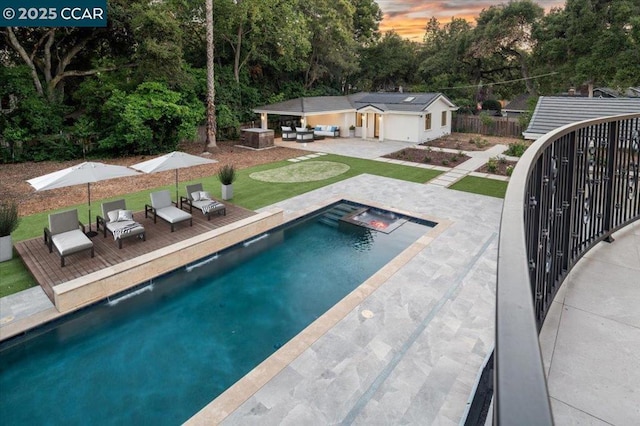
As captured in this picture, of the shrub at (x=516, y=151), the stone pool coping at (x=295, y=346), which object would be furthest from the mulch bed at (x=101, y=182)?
the shrub at (x=516, y=151)

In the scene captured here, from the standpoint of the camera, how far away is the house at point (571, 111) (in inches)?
505

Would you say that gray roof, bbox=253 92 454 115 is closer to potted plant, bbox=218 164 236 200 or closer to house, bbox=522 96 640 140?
house, bbox=522 96 640 140

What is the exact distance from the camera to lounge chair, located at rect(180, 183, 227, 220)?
11.2m

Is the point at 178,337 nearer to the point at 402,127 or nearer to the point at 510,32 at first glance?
the point at 402,127

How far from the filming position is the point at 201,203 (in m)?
11.5

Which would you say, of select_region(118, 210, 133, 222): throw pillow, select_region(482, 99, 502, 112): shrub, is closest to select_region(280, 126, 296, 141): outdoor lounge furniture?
select_region(118, 210, 133, 222): throw pillow

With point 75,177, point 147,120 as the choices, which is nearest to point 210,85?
point 147,120

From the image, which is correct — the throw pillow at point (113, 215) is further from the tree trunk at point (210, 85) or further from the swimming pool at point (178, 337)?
the tree trunk at point (210, 85)

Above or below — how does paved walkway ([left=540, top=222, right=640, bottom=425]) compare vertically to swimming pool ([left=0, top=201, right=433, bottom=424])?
above

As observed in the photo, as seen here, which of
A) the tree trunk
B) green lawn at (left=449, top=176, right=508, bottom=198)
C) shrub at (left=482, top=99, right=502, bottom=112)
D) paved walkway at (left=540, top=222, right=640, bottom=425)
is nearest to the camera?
paved walkway at (left=540, top=222, right=640, bottom=425)

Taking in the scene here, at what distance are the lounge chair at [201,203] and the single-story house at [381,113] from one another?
16.5m

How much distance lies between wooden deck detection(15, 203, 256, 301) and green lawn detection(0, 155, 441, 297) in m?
0.31

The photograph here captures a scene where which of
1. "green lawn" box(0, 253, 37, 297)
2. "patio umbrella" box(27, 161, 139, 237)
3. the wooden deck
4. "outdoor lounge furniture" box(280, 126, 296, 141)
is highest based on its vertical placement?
"outdoor lounge furniture" box(280, 126, 296, 141)

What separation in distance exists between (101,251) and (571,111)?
1453 cm
